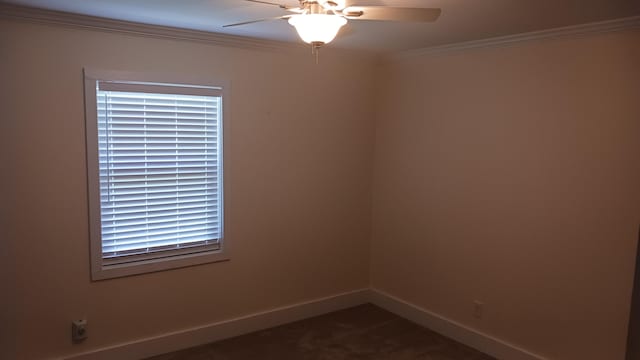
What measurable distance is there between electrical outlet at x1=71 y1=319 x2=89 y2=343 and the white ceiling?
2.00 m

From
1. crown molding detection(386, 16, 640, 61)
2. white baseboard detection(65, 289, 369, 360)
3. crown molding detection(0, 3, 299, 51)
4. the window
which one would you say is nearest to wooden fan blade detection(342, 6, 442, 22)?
crown molding detection(386, 16, 640, 61)

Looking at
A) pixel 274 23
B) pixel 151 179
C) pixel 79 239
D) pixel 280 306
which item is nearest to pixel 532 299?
pixel 280 306

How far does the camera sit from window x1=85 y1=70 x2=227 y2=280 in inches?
129

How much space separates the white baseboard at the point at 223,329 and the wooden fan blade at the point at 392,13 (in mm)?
2693

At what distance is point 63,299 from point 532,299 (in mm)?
3184

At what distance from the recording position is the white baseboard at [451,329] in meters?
3.61

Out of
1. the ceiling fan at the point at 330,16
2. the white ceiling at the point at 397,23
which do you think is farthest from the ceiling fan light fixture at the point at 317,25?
the white ceiling at the point at 397,23

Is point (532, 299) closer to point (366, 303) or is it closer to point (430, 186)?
point (430, 186)

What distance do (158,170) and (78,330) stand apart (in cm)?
119

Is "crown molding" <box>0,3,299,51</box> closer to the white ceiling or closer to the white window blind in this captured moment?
the white ceiling

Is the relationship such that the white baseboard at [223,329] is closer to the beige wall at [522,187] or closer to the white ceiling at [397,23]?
the beige wall at [522,187]

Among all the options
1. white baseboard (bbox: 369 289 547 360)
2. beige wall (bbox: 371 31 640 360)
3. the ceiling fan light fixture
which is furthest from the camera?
white baseboard (bbox: 369 289 547 360)

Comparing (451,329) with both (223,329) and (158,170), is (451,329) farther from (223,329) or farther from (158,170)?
(158,170)

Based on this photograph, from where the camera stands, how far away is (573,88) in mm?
3184
